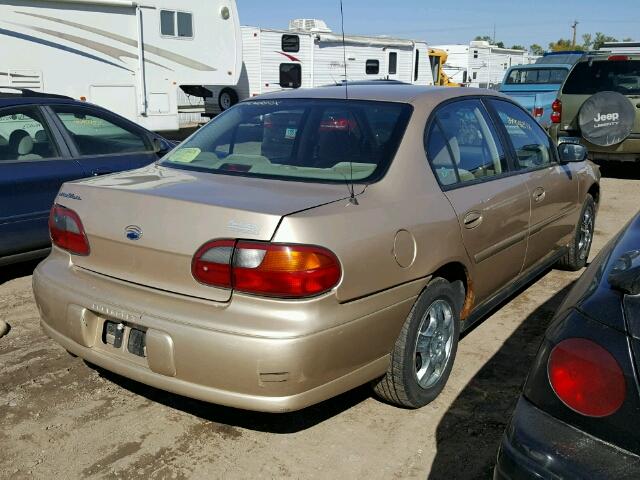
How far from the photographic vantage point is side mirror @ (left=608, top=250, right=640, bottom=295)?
1.83 metres

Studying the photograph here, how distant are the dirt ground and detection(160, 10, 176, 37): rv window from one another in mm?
10215

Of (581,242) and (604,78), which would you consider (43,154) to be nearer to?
(581,242)

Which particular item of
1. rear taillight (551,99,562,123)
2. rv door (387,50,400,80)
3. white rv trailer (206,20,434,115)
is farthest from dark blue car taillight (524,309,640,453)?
rv door (387,50,400,80)

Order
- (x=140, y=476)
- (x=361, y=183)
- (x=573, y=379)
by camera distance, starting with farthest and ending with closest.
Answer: (x=361, y=183) < (x=140, y=476) < (x=573, y=379)

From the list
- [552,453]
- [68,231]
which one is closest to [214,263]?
[68,231]

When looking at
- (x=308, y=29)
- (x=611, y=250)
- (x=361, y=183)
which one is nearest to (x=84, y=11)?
(x=308, y=29)

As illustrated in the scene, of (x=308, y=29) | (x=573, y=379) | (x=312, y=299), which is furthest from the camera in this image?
(x=308, y=29)

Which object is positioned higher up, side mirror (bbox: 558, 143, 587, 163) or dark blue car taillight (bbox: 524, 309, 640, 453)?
side mirror (bbox: 558, 143, 587, 163)

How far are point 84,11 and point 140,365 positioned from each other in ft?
34.2

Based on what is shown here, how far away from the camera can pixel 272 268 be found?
2.53m

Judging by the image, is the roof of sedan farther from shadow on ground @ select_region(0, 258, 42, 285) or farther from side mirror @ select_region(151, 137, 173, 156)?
shadow on ground @ select_region(0, 258, 42, 285)

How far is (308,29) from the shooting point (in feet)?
64.0

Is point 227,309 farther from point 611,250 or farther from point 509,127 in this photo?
point 509,127

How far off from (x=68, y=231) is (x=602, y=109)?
26.6 feet
